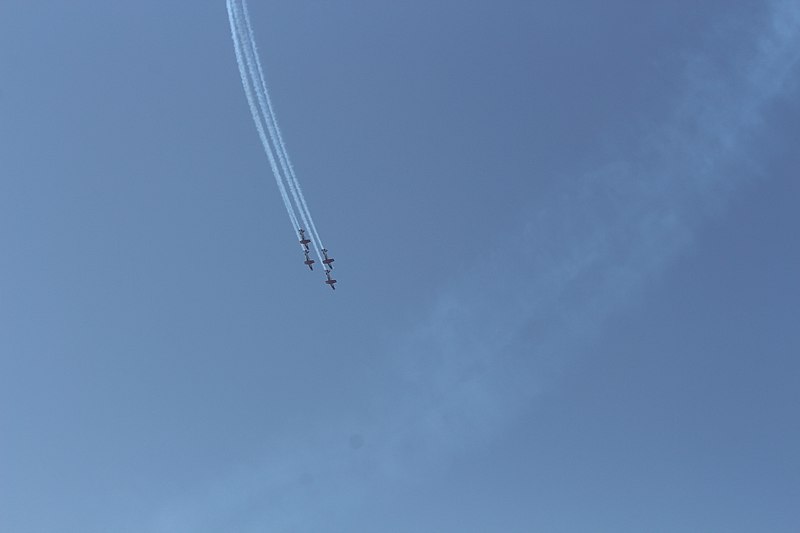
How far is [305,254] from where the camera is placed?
96562mm
